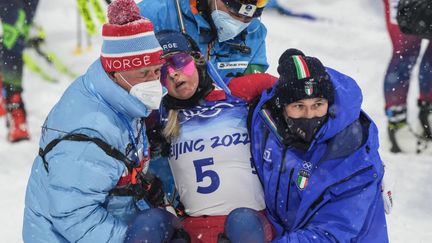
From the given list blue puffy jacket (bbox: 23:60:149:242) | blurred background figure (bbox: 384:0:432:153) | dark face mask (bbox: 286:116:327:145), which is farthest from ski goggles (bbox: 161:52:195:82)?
blurred background figure (bbox: 384:0:432:153)

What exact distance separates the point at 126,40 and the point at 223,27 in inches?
47.2

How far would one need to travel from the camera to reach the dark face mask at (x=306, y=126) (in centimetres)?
325

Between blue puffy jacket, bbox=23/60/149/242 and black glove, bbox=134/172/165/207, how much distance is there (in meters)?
0.07

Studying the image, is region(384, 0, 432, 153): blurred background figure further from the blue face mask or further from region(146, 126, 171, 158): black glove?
region(146, 126, 171, 158): black glove

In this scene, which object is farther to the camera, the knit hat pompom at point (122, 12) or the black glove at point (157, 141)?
the black glove at point (157, 141)

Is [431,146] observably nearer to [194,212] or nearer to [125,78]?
[194,212]

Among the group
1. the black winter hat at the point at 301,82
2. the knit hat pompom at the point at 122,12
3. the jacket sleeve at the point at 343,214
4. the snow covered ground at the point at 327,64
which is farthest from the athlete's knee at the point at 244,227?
the snow covered ground at the point at 327,64

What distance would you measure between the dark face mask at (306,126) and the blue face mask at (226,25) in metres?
1.03

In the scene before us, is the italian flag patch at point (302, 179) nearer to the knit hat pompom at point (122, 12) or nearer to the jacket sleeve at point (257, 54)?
the knit hat pompom at point (122, 12)

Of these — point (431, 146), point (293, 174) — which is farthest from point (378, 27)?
point (293, 174)

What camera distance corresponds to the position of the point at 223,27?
13.8 feet

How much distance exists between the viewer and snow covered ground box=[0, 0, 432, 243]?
5184 mm

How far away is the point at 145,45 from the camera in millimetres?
3133

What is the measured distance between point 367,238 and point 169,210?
96 centimetres
